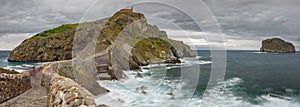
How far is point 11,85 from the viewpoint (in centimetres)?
1352

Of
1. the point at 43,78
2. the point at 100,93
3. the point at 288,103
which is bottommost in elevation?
the point at 288,103

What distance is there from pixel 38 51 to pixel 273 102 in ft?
264

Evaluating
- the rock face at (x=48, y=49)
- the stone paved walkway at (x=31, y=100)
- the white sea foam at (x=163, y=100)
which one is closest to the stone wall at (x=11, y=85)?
the stone paved walkway at (x=31, y=100)

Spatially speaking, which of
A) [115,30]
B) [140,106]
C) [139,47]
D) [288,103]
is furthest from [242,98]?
[115,30]

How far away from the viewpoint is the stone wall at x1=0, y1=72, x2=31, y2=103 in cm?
1272

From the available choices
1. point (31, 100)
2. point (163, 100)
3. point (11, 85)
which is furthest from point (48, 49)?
point (31, 100)

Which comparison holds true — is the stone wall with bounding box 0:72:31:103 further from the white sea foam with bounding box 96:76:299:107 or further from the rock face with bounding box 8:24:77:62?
the rock face with bounding box 8:24:77:62

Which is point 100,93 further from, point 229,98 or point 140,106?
point 229,98

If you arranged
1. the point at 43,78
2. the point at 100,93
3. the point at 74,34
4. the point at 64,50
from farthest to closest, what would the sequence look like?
the point at 74,34
the point at 64,50
the point at 100,93
the point at 43,78

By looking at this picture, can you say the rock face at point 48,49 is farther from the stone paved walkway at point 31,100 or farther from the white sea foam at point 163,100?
the stone paved walkway at point 31,100

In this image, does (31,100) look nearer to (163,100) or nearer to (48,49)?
(163,100)

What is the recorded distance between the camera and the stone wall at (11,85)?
1272 centimetres

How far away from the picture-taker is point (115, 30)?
8819 centimetres

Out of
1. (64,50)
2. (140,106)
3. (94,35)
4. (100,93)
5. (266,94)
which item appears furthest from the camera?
(64,50)
